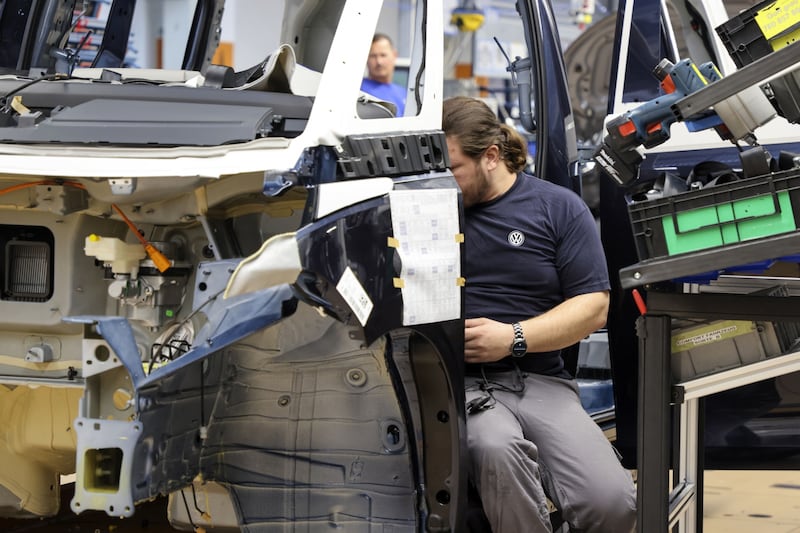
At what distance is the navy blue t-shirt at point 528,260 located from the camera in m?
3.70

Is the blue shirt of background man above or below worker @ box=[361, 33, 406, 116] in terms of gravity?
below

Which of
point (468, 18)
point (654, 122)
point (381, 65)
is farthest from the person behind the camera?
point (468, 18)

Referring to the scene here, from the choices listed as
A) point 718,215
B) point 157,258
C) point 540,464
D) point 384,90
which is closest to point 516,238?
point 540,464

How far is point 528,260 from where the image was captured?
12.2 ft

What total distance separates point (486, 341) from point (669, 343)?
75 cm

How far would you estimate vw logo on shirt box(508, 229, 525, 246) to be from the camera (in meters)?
3.72

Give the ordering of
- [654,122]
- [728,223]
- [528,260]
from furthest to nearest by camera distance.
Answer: [528,260]
[654,122]
[728,223]

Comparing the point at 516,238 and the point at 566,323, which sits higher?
the point at 516,238

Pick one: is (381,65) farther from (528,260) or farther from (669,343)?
(669,343)

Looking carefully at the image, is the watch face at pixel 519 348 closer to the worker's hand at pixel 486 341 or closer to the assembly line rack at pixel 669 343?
the worker's hand at pixel 486 341

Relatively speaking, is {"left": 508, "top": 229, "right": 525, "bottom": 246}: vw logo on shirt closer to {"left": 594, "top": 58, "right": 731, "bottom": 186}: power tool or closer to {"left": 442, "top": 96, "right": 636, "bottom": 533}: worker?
{"left": 442, "top": 96, "right": 636, "bottom": 533}: worker

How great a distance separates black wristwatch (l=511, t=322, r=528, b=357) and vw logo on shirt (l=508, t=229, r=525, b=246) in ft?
0.98

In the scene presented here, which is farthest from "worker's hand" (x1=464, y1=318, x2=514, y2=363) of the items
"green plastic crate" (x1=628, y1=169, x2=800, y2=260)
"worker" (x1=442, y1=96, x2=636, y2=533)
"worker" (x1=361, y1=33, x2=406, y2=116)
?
"worker" (x1=361, y1=33, x2=406, y2=116)

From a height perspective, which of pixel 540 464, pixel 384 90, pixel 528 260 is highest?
pixel 384 90
